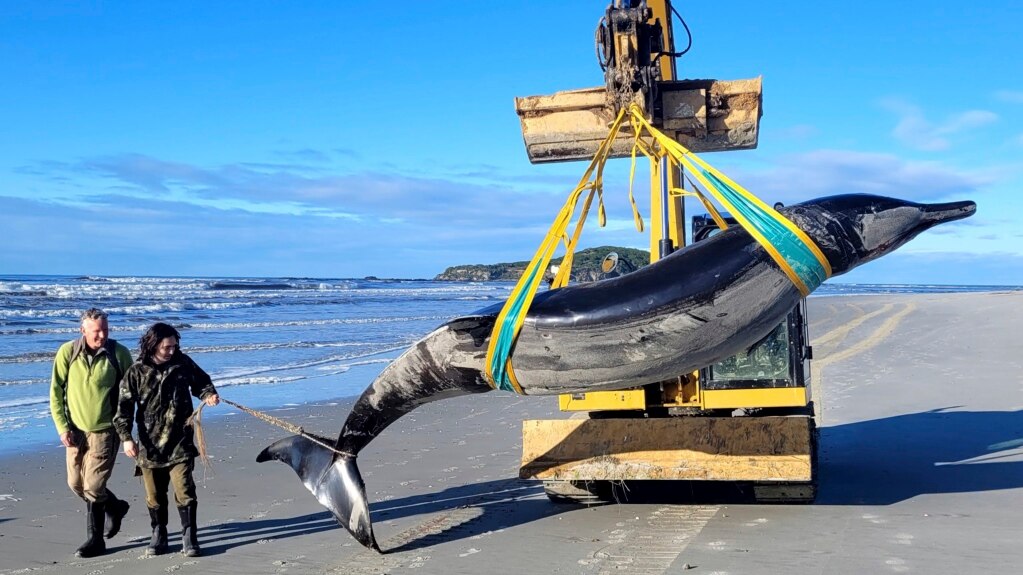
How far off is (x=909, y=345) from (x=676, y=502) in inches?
595

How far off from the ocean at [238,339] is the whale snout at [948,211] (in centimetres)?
983

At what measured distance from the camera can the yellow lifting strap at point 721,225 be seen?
203 inches

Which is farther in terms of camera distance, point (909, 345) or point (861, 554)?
point (909, 345)

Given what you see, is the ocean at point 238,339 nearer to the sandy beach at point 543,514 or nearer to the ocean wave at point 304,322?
the ocean wave at point 304,322

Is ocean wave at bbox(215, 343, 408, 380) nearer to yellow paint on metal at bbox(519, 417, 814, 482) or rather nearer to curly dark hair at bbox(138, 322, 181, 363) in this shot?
curly dark hair at bbox(138, 322, 181, 363)

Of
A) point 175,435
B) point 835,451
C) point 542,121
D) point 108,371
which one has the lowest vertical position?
point 835,451

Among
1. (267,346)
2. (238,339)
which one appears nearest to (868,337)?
(267,346)

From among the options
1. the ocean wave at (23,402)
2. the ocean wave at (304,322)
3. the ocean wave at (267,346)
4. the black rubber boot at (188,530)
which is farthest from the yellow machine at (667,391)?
the ocean wave at (304,322)

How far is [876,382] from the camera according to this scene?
15461 millimetres

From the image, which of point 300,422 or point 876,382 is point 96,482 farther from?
point 876,382

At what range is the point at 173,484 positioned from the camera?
675cm

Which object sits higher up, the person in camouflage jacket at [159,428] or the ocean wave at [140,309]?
the ocean wave at [140,309]

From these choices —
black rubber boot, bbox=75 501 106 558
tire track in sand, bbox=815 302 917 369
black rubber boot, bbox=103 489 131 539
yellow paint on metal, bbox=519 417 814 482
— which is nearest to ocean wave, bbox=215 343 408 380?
tire track in sand, bbox=815 302 917 369

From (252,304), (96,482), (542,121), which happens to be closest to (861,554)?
(542,121)
